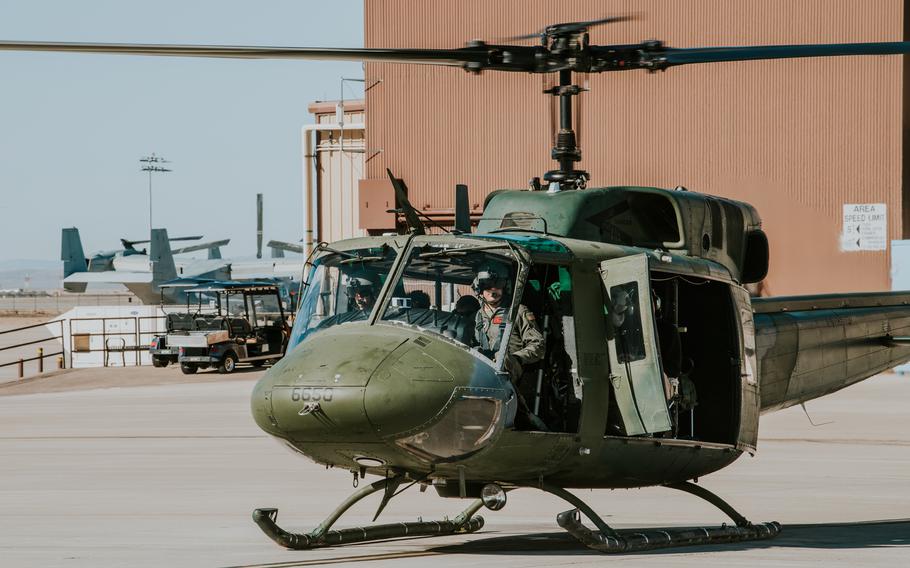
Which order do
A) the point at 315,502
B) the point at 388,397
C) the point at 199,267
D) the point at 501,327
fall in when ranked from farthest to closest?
the point at 199,267, the point at 315,502, the point at 501,327, the point at 388,397

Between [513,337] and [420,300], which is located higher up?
[420,300]

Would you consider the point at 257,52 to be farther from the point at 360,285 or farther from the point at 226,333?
the point at 226,333

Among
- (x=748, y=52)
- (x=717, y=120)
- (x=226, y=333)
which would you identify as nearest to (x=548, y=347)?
(x=748, y=52)

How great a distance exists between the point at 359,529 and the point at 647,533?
203cm

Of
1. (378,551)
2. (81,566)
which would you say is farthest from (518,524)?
(81,566)

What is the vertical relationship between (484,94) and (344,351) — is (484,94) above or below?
above

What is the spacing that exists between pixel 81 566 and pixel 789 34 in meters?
25.1

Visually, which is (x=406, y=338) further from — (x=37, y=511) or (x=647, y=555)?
(x=37, y=511)

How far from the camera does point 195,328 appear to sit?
32.1 meters

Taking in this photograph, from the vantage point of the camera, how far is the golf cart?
104 ft

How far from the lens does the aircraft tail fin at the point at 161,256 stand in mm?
68750

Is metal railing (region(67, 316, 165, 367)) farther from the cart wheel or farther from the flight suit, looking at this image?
the flight suit

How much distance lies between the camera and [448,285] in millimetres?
7848

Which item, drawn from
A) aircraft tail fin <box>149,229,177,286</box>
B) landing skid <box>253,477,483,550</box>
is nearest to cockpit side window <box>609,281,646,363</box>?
landing skid <box>253,477,483,550</box>
